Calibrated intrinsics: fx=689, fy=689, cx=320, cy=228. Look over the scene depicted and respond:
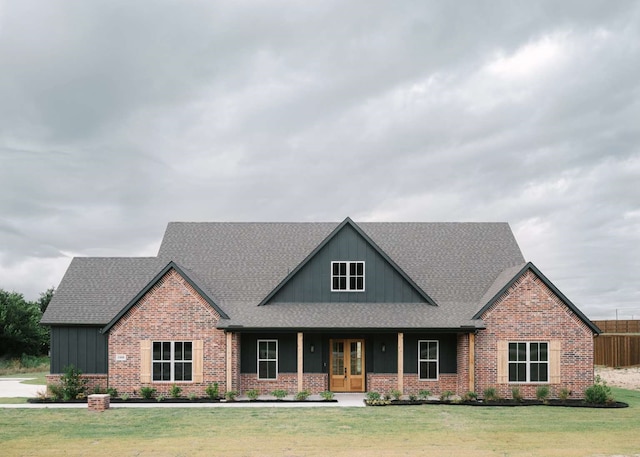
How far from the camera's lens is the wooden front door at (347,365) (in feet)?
94.7

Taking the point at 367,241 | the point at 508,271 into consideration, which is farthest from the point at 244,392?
the point at 508,271

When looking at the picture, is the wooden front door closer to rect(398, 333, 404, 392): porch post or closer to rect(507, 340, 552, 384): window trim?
rect(398, 333, 404, 392): porch post

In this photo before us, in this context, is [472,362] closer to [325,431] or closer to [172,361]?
[325,431]

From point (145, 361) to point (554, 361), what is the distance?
15.9 m

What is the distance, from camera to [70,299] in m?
29.8

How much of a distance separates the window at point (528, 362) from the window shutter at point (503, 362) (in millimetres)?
206

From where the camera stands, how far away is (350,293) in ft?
95.2

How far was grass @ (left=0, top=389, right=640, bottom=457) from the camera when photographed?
1664cm

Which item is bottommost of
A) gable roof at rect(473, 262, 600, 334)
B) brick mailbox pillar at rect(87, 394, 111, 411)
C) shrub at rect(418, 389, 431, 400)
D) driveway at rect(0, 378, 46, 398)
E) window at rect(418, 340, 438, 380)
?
driveway at rect(0, 378, 46, 398)

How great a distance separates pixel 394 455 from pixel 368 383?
12.4 meters

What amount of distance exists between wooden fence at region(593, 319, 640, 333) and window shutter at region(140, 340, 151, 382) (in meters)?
42.8

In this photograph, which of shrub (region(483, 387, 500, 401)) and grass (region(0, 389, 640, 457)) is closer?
grass (region(0, 389, 640, 457))

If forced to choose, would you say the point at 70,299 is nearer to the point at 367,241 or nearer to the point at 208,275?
the point at 208,275

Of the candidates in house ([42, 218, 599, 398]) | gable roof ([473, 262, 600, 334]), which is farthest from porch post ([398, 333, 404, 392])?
gable roof ([473, 262, 600, 334])
